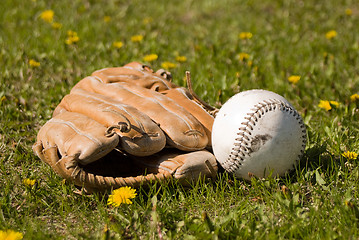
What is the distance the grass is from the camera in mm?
2881

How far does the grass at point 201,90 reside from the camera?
9.45ft

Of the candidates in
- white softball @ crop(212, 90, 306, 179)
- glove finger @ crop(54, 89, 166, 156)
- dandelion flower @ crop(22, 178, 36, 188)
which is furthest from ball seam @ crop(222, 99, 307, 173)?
dandelion flower @ crop(22, 178, 36, 188)

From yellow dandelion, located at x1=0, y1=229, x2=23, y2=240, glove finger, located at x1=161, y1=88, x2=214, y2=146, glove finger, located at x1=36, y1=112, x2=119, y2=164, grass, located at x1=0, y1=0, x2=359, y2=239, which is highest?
glove finger, located at x1=36, y1=112, x2=119, y2=164

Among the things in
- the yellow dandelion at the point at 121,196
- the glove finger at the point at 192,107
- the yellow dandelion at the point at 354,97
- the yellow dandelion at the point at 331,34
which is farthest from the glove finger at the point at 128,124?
the yellow dandelion at the point at 331,34

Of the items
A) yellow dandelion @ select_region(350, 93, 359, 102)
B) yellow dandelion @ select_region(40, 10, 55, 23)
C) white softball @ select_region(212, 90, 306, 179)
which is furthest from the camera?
yellow dandelion @ select_region(40, 10, 55, 23)

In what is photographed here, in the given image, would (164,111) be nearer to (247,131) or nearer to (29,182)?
(247,131)

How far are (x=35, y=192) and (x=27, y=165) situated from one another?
20.2 inches

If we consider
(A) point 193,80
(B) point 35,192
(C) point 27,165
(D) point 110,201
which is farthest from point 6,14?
(D) point 110,201

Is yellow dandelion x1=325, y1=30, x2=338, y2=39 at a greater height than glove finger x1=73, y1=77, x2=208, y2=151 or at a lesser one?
lesser

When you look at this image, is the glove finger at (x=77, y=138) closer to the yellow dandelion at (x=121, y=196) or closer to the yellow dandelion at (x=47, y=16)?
the yellow dandelion at (x=121, y=196)

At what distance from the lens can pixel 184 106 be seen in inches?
149

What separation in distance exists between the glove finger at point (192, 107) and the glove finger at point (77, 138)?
0.80 meters

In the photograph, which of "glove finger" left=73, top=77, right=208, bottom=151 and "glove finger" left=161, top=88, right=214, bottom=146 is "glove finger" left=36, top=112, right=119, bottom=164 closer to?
"glove finger" left=73, top=77, right=208, bottom=151

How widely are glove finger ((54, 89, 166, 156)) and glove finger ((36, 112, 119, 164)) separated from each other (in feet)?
0.23
